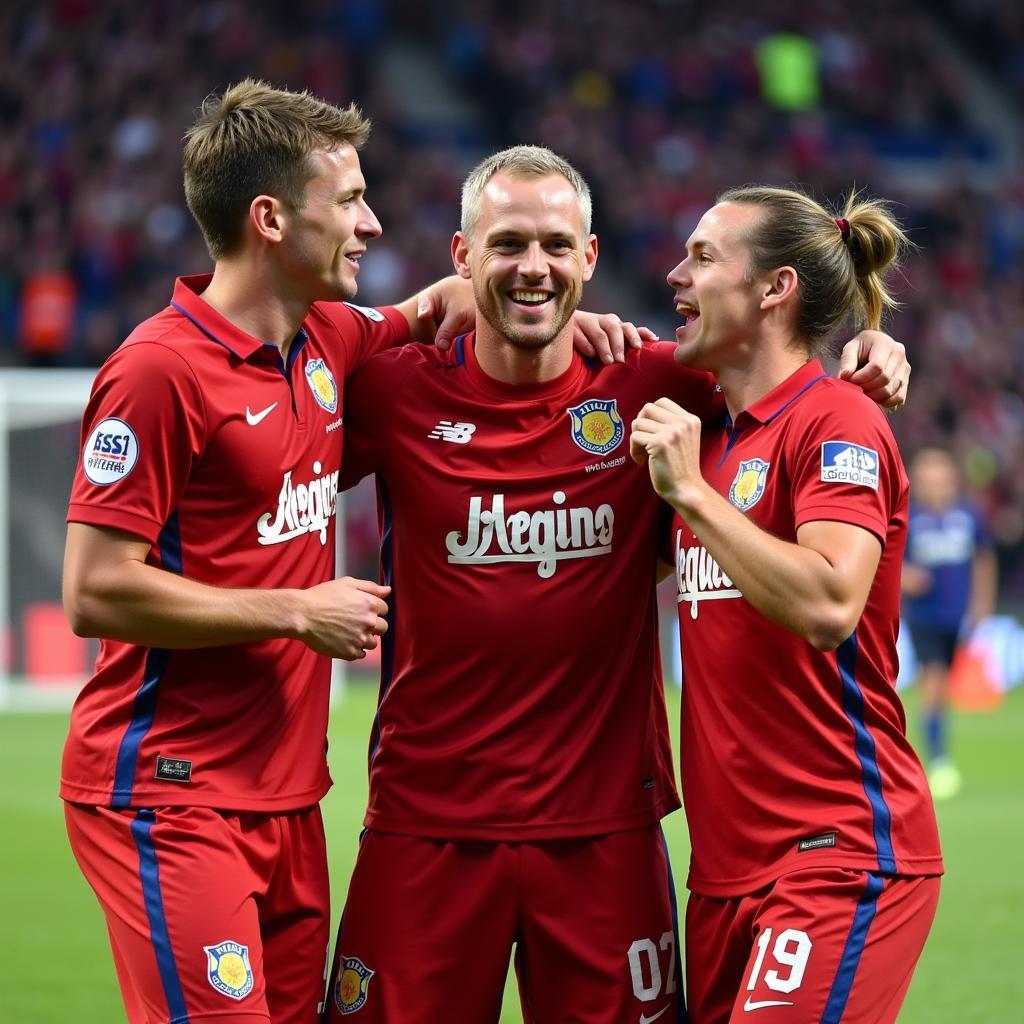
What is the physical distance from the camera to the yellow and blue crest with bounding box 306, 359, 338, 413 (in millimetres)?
4161

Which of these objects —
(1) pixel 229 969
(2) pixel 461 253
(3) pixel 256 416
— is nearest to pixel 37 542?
(2) pixel 461 253

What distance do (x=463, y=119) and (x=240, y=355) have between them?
21.3m

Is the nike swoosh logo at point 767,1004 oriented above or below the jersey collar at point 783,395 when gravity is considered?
below

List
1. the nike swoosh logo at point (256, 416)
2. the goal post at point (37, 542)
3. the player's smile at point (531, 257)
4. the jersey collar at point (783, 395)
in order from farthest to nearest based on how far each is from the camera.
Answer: the goal post at point (37, 542) < the player's smile at point (531, 257) < the jersey collar at point (783, 395) < the nike swoosh logo at point (256, 416)

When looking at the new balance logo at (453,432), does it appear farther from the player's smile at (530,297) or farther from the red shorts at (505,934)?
the red shorts at (505,934)

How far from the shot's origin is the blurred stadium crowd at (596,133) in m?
19.6

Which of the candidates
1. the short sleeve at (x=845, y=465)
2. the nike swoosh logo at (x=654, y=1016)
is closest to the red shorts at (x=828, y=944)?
the nike swoosh logo at (x=654, y=1016)

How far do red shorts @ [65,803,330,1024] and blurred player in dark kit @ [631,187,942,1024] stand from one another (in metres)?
0.96

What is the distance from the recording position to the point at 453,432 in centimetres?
431

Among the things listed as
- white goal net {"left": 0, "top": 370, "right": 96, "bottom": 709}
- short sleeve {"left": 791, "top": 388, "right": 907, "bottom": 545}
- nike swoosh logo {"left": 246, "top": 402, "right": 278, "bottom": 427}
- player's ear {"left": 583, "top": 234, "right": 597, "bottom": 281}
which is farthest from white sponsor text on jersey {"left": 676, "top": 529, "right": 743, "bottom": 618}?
white goal net {"left": 0, "top": 370, "right": 96, "bottom": 709}

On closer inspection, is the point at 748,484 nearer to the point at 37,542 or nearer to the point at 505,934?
the point at 505,934

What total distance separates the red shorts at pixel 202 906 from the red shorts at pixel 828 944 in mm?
1033

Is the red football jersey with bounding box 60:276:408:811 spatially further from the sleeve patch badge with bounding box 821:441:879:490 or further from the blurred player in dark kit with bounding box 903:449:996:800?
the blurred player in dark kit with bounding box 903:449:996:800

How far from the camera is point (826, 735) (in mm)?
3762
